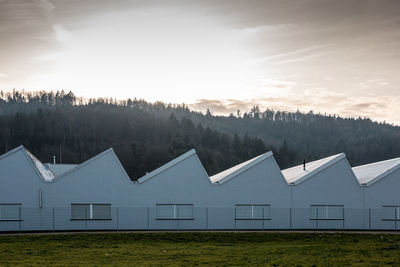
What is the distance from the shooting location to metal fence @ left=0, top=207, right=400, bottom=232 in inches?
1569

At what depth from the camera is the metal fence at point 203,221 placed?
39.8 metres

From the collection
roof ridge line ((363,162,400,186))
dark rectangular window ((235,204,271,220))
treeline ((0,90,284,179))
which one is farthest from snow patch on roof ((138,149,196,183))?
treeline ((0,90,284,179))

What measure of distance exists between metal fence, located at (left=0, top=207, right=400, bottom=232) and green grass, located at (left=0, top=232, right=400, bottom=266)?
525 cm

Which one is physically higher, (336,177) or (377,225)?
(336,177)

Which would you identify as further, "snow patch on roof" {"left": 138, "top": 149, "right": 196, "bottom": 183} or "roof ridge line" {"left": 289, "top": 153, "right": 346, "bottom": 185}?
"roof ridge line" {"left": 289, "top": 153, "right": 346, "bottom": 185}

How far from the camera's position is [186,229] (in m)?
41.8

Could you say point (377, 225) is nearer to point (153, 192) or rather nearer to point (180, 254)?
point (153, 192)

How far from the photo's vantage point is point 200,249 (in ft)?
93.5

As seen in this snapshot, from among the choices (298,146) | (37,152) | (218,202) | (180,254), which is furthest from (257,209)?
(298,146)

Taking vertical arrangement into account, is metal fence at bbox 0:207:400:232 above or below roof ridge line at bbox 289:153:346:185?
below

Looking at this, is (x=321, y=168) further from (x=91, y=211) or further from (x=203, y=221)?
(x=91, y=211)

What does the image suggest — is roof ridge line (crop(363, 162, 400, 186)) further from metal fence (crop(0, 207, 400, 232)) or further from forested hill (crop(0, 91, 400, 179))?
forested hill (crop(0, 91, 400, 179))

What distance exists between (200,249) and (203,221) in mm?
13647

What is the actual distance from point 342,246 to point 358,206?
16113 millimetres
